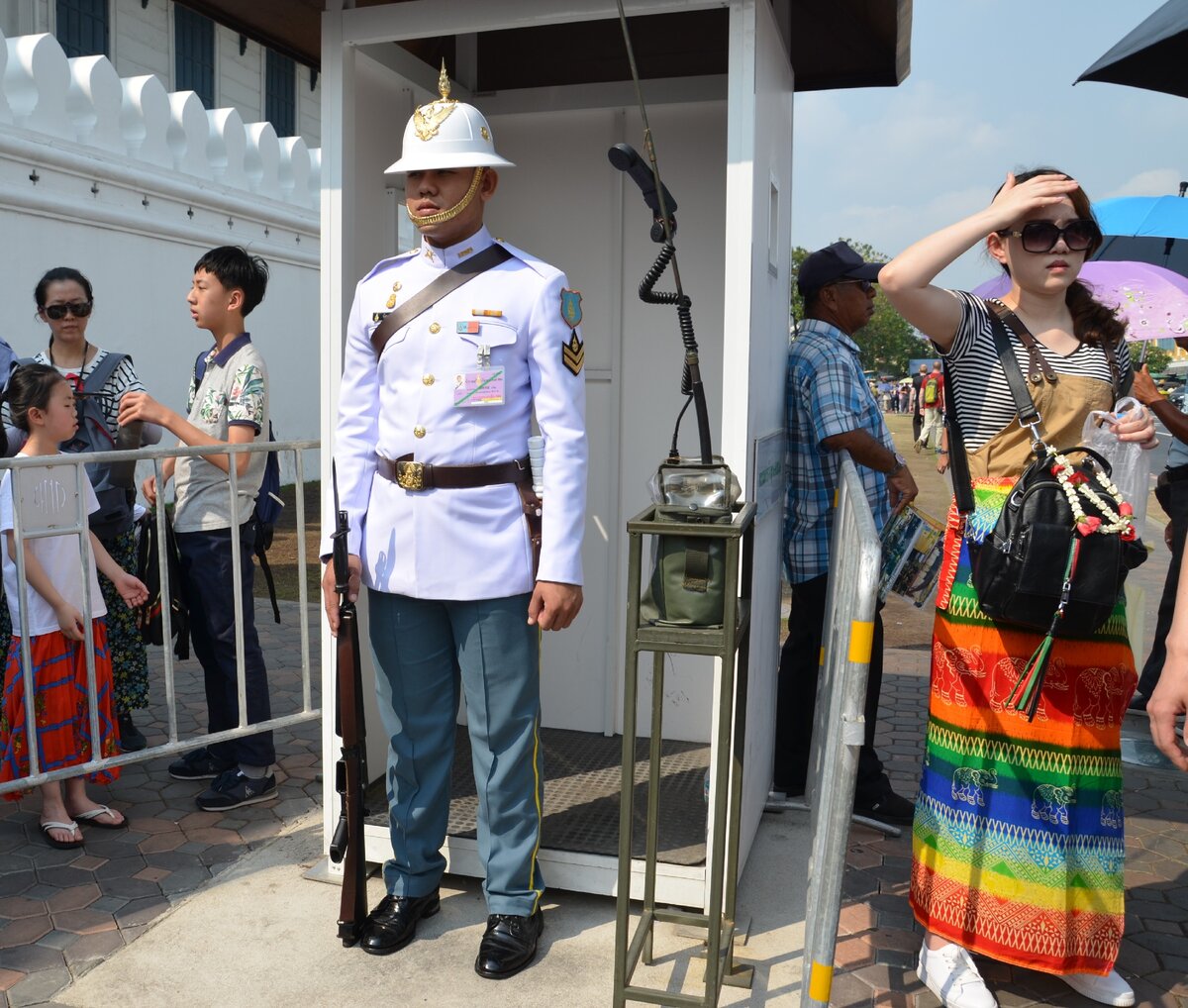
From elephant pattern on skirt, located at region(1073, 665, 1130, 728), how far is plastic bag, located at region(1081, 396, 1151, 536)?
36 cm

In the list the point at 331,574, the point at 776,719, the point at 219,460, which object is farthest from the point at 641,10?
the point at 776,719

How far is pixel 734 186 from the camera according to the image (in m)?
3.25

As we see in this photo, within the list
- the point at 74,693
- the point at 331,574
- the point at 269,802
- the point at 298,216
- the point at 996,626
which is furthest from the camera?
the point at 298,216

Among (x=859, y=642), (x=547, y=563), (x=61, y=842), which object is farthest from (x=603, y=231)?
(x=61, y=842)

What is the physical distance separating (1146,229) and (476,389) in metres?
3.86

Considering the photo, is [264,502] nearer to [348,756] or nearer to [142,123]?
[348,756]

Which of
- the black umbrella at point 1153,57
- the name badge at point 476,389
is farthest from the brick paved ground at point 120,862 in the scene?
the black umbrella at point 1153,57

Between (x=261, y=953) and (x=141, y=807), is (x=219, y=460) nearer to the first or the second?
(x=141, y=807)

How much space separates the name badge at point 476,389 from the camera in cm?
304

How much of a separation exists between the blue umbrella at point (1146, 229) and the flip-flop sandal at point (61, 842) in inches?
189

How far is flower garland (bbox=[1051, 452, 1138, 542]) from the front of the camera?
2.67 m

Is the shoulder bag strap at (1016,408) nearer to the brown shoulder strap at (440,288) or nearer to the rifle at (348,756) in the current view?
the brown shoulder strap at (440,288)

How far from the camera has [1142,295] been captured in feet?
16.3

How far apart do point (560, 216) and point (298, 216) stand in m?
11.0
